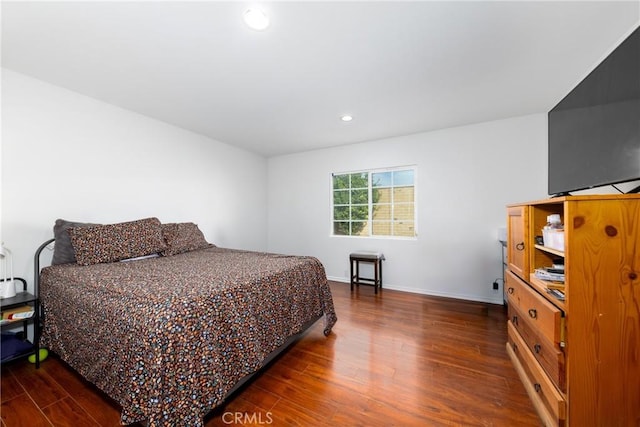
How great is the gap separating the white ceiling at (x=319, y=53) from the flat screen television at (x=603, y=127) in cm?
46

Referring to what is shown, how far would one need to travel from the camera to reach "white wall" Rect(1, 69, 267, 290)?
6.64 feet

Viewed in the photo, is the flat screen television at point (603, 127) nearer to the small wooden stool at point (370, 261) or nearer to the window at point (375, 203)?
the window at point (375, 203)

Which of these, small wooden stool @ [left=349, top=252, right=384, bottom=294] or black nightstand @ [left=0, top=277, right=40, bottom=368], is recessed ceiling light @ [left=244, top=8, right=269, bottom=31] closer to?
black nightstand @ [left=0, top=277, right=40, bottom=368]

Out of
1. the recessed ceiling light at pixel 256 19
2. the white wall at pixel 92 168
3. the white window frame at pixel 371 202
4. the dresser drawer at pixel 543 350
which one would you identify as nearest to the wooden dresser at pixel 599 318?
the dresser drawer at pixel 543 350

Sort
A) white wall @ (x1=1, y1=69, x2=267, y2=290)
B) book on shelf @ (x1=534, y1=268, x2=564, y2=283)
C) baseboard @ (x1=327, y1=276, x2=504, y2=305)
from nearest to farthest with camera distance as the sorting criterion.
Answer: book on shelf @ (x1=534, y1=268, x2=564, y2=283), white wall @ (x1=1, y1=69, x2=267, y2=290), baseboard @ (x1=327, y1=276, x2=504, y2=305)

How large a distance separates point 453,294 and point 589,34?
9.66ft

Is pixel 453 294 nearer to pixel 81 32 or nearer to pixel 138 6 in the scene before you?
pixel 138 6

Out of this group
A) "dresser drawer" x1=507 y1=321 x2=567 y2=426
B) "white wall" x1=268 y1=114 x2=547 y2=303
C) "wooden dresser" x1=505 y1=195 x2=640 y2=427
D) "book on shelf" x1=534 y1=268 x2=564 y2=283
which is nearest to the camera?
"wooden dresser" x1=505 y1=195 x2=640 y2=427

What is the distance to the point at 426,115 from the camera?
294cm

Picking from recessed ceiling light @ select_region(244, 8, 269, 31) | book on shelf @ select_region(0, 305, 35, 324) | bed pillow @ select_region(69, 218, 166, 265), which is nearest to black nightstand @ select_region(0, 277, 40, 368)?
book on shelf @ select_region(0, 305, 35, 324)

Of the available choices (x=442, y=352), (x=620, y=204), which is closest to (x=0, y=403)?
(x=442, y=352)

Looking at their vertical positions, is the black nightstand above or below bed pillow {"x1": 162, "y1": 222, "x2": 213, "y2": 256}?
below

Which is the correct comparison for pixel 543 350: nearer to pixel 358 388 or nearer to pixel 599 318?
pixel 599 318

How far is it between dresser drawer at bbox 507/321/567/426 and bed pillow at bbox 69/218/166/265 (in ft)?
10.6
